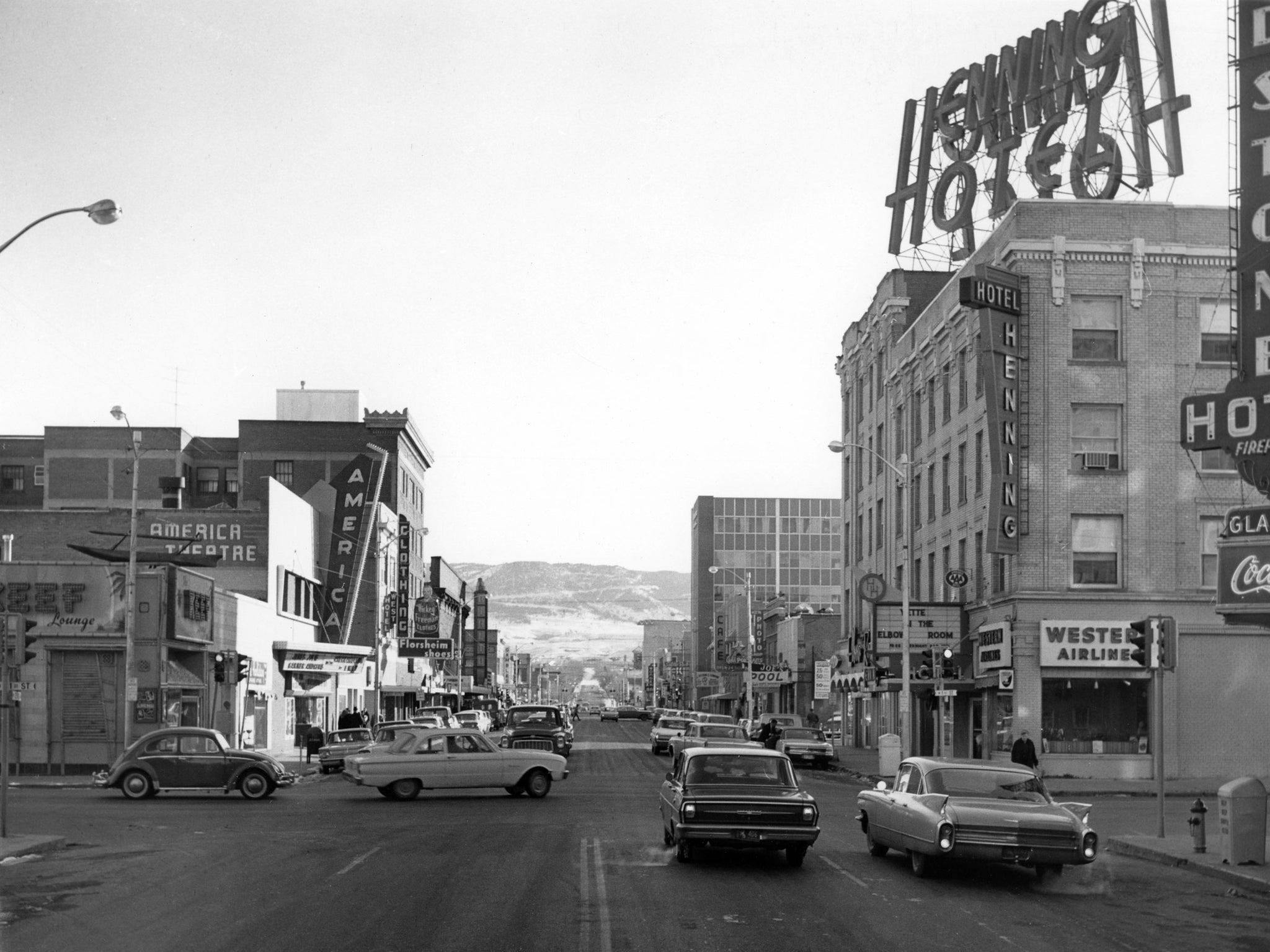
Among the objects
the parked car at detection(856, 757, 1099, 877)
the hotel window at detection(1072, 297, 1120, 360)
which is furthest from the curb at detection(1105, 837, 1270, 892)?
the hotel window at detection(1072, 297, 1120, 360)

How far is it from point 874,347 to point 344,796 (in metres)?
40.8

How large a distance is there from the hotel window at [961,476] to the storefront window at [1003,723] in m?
8.02

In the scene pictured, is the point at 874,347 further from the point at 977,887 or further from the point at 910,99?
the point at 977,887

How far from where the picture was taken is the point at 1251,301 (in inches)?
912

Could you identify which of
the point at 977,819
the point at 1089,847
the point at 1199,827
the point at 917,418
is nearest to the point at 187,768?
the point at 977,819

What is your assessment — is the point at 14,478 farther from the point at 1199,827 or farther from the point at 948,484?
the point at 1199,827

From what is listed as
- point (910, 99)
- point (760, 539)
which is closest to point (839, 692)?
point (910, 99)

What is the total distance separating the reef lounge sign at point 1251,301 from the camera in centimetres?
2250

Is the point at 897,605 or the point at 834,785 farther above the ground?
the point at 897,605

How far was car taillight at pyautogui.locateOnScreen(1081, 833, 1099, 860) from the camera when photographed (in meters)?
18.1

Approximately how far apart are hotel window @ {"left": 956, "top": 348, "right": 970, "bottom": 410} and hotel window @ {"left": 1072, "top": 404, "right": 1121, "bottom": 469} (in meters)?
6.51

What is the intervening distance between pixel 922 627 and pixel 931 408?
10.2 metres

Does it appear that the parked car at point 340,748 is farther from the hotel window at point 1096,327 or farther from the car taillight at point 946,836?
the car taillight at point 946,836

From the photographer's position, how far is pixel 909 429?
61.0m
